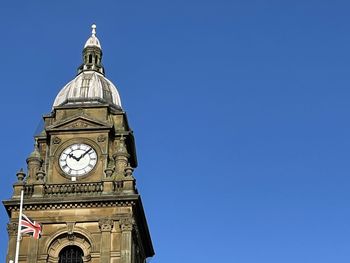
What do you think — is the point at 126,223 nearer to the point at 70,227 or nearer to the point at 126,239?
the point at 126,239

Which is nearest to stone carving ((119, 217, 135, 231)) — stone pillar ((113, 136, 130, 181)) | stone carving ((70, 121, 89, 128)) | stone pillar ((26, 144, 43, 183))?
stone pillar ((113, 136, 130, 181))

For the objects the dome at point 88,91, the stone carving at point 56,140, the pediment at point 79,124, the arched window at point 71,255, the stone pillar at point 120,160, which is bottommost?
the arched window at point 71,255

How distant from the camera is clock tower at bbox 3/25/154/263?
5756 centimetres

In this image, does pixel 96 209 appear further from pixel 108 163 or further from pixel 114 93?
pixel 114 93

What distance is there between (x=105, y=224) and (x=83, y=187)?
3357mm

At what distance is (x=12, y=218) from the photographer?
192 feet

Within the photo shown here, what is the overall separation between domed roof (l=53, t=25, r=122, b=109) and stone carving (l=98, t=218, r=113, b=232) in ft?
33.4

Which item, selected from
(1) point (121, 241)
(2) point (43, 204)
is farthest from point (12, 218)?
(1) point (121, 241)

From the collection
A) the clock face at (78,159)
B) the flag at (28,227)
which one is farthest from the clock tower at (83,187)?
the flag at (28,227)

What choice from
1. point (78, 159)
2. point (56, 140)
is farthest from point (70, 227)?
point (56, 140)

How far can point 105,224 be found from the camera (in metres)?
57.7

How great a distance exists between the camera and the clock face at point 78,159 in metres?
61.4

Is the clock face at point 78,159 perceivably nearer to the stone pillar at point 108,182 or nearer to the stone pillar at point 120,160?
the stone pillar at point 120,160

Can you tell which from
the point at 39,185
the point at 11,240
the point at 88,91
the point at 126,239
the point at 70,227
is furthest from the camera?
the point at 88,91
